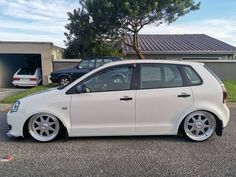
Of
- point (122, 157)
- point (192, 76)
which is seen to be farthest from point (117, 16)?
point (122, 157)

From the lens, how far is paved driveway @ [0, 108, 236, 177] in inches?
163

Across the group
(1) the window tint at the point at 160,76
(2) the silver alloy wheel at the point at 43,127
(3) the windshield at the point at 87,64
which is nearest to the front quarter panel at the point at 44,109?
(2) the silver alloy wheel at the point at 43,127

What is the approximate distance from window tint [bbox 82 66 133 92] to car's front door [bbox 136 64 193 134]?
0.28 m

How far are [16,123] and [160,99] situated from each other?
2.85 meters

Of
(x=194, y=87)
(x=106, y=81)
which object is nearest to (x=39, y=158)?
(x=106, y=81)

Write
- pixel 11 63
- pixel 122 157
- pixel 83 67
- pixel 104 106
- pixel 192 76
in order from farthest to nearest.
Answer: pixel 11 63 < pixel 83 67 < pixel 192 76 < pixel 104 106 < pixel 122 157

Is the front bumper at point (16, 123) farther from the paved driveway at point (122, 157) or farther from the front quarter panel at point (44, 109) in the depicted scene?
the paved driveway at point (122, 157)

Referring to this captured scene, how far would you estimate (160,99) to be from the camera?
5465 mm

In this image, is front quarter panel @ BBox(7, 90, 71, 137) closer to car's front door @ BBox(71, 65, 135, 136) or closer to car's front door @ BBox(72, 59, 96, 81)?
car's front door @ BBox(71, 65, 135, 136)

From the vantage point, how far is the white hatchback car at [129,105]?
17.9 ft

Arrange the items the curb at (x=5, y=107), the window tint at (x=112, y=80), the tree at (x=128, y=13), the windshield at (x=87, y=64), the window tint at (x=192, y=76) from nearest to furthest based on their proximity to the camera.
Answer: the window tint at (x=112, y=80) → the window tint at (x=192, y=76) → the curb at (x=5, y=107) → the windshield at (x=87, y=64) → the tree at (x=128, y=13)

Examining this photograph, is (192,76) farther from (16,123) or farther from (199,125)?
(16,123)

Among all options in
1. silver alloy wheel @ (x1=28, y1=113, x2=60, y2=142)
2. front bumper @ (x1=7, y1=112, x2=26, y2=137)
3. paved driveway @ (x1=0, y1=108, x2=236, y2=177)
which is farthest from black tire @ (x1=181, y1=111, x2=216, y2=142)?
front bumper @ (x1=7, y1=112, x2=26, y2=137)

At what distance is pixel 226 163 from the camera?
4.41m
